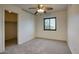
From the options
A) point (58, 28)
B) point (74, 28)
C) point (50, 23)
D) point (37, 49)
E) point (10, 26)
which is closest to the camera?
point (74, 28)

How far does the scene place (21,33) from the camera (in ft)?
17.4

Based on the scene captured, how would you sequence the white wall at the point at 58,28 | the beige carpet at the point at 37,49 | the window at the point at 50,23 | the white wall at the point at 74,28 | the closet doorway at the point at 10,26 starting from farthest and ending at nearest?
the window at the point at 50,23, the closet doorway at the point at 10,26, the white wall at the point at 58,28, the beige carpet at the point at 37,49, the white wall at the point at 74,28

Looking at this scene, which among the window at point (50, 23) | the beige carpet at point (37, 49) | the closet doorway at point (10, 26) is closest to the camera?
the beige carpet at point (37, 49)

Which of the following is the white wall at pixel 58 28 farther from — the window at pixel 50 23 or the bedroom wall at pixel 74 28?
the bedroom wall at pixel 74 28

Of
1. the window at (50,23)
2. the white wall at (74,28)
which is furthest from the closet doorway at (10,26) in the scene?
the white wall at (74,28)

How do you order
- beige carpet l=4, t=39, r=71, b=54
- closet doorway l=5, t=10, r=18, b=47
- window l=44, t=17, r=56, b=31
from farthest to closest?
window l=44, t=17, r=56, b=31, closet doorway l=5, t=10, r=18, b=47, beige carpet l=4, t=39, r=71, b=54

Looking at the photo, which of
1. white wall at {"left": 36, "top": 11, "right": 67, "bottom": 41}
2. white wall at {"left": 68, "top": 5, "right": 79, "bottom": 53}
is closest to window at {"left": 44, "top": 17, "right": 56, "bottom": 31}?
white wall at {"left": 36, "top": 11, "right": 67, "bottom": 41}

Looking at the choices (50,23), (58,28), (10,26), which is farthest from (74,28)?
(10,26)

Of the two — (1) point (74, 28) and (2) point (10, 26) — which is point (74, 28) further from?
(2) point (10, 26)

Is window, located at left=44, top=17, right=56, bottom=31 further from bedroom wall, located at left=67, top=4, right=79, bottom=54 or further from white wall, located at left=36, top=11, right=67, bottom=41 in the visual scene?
bedroom wall, located at left=67, top=4, right=79, bottom=54

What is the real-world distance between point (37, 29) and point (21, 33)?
251 cm

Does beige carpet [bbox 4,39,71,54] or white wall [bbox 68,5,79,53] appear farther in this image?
beige carpet [bbox 4,39,71,54]
